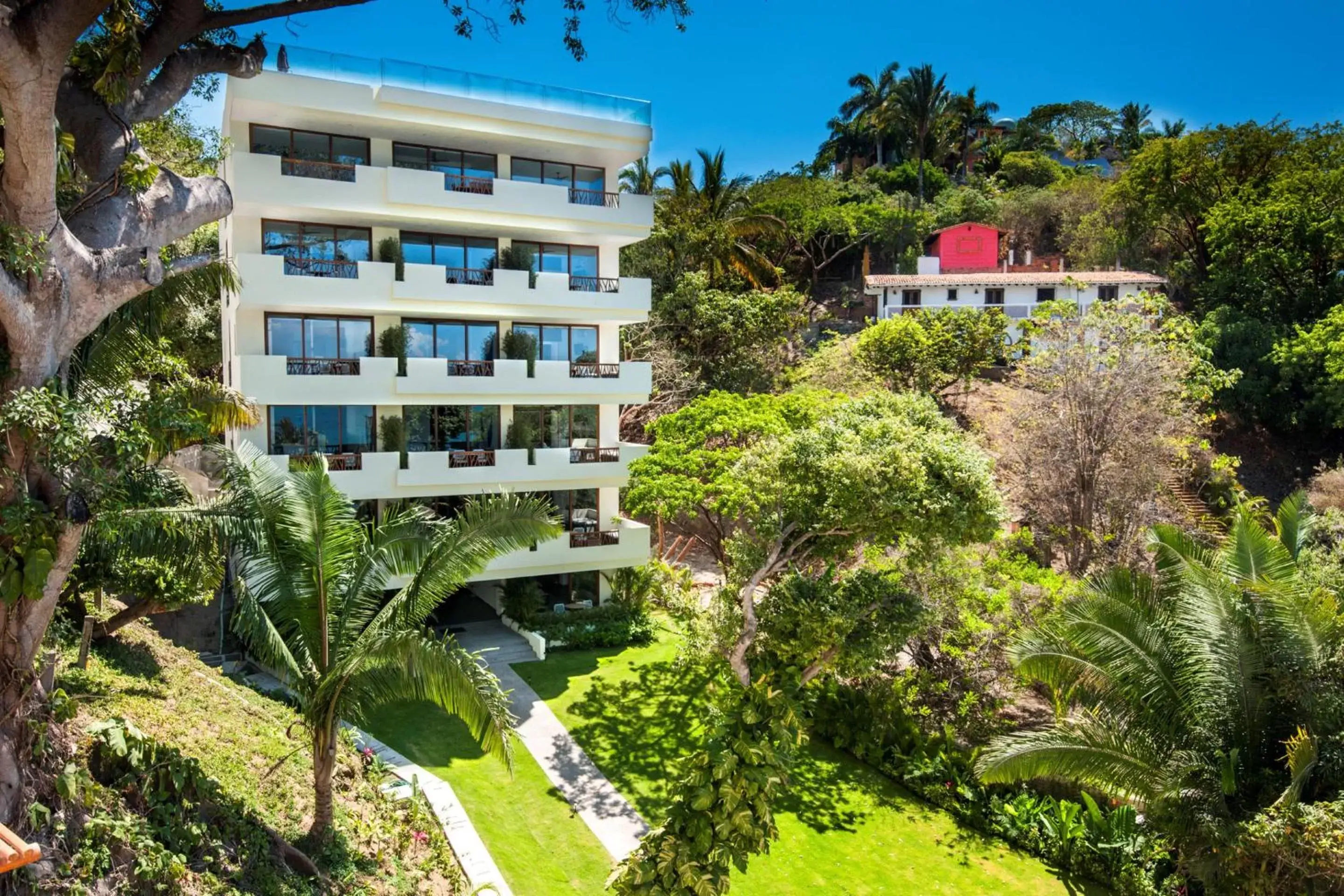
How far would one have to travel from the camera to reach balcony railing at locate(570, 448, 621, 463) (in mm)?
23609

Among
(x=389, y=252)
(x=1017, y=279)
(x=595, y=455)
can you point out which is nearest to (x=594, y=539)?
(x=595, y=455)

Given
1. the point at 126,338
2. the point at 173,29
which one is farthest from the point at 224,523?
the point at 173,29

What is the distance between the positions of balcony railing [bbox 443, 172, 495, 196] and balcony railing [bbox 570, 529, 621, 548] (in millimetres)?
9453

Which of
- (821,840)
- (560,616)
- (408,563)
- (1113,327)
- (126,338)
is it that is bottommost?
(821,840)

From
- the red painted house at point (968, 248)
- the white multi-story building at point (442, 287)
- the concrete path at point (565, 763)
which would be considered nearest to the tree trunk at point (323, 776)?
the concrete path at point (565, 763)

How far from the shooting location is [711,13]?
39.3 ft

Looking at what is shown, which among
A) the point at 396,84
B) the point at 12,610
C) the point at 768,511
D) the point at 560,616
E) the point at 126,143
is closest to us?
the point at 12,610

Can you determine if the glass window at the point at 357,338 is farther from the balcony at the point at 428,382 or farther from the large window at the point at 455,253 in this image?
the large window at the point at 455,253

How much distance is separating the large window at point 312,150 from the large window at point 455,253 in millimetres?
2146

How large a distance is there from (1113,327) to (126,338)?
25.7 m

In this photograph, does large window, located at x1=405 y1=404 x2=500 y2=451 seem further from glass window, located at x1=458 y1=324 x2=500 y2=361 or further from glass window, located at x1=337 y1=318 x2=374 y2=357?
glass window, located at x1=337 y1=318 x2=374 y2=357

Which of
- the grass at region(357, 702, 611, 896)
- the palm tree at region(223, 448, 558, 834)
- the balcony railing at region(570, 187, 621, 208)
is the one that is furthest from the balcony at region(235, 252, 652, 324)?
the palm tree at region(223, 448, 558, 834)

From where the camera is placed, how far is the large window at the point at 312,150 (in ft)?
67.9

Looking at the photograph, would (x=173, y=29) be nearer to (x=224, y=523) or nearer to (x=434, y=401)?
(x=224, y=523)
